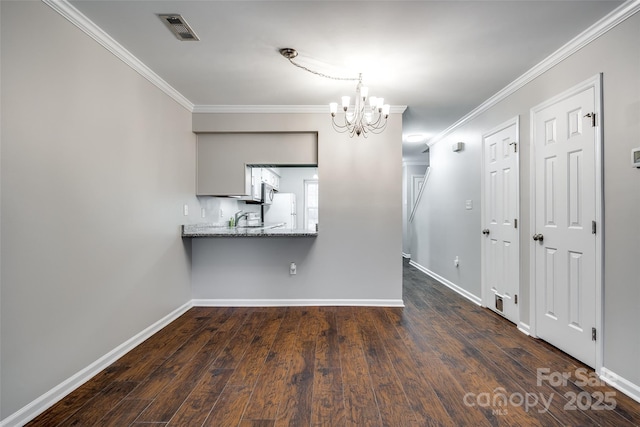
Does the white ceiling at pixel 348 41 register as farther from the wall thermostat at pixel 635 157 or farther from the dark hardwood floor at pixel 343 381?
the dark hardwood floor at pixel 343 381

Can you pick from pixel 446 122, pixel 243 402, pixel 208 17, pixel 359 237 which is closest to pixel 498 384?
pixel 243 402

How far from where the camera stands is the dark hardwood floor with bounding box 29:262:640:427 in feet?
5.51

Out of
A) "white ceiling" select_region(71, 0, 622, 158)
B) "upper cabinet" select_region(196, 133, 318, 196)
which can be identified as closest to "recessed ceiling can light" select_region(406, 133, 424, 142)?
"white ceiling" select_region(71, 0, 622, 158)

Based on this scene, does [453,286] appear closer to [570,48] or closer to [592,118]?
[592,118]

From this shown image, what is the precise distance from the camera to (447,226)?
15.5ft

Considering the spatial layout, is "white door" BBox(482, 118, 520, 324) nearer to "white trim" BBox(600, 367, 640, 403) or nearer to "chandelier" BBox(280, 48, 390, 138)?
"white trim" BBox(600, 367, 640, 403)

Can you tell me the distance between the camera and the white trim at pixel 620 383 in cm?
181

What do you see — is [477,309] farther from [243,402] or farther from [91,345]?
[91,345]

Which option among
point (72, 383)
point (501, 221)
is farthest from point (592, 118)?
point (72, 383)

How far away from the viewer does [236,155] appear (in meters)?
3.77

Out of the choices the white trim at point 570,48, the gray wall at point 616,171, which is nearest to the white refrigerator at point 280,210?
the white trim at point 570,48

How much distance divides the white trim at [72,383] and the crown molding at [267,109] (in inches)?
95.8

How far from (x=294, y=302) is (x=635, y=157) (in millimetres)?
3252

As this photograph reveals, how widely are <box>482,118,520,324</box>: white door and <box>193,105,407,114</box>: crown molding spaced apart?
45.2 inches
